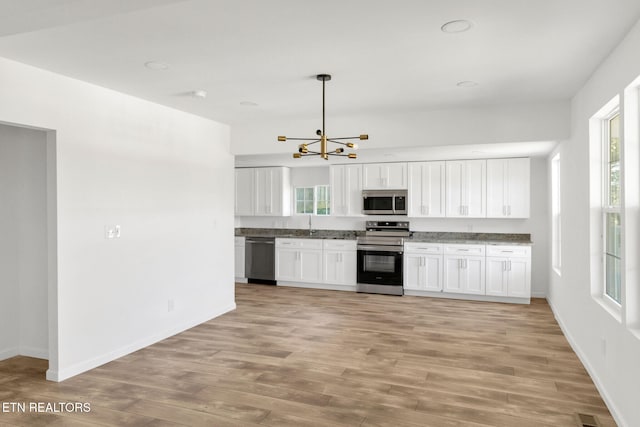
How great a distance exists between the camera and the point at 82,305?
382 cm

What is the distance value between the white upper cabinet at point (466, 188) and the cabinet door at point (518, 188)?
0.35 m

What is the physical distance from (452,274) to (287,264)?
2.75 m

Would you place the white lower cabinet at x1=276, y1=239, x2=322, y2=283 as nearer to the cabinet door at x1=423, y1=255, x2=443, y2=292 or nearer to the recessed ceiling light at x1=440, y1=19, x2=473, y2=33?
the cabinet door at x1=423, y1=255, x2=443, y2=292

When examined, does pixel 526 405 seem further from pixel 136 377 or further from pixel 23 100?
pixel 23 100

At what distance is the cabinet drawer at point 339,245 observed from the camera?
738 cm

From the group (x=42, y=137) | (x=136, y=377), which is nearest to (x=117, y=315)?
(x=136, y=377)

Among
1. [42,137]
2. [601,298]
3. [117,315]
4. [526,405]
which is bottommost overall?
[526,405]

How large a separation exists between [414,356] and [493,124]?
102 inches

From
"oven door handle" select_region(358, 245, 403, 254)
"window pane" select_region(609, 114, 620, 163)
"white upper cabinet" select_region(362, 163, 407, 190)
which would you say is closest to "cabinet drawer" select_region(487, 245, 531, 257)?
"oven door handle" select_region(358, 245, 403, 254)

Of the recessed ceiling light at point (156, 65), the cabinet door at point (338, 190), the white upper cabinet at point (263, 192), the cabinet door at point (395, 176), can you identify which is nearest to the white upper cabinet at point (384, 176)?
the cabinet door at point (395, 176)

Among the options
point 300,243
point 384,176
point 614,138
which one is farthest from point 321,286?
point 614,138

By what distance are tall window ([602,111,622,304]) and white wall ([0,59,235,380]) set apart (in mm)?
4088

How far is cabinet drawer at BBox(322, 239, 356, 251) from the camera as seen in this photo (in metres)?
A: 7.38

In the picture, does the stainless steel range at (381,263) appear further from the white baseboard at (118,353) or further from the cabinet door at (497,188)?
the white baseboard at (118,353)
